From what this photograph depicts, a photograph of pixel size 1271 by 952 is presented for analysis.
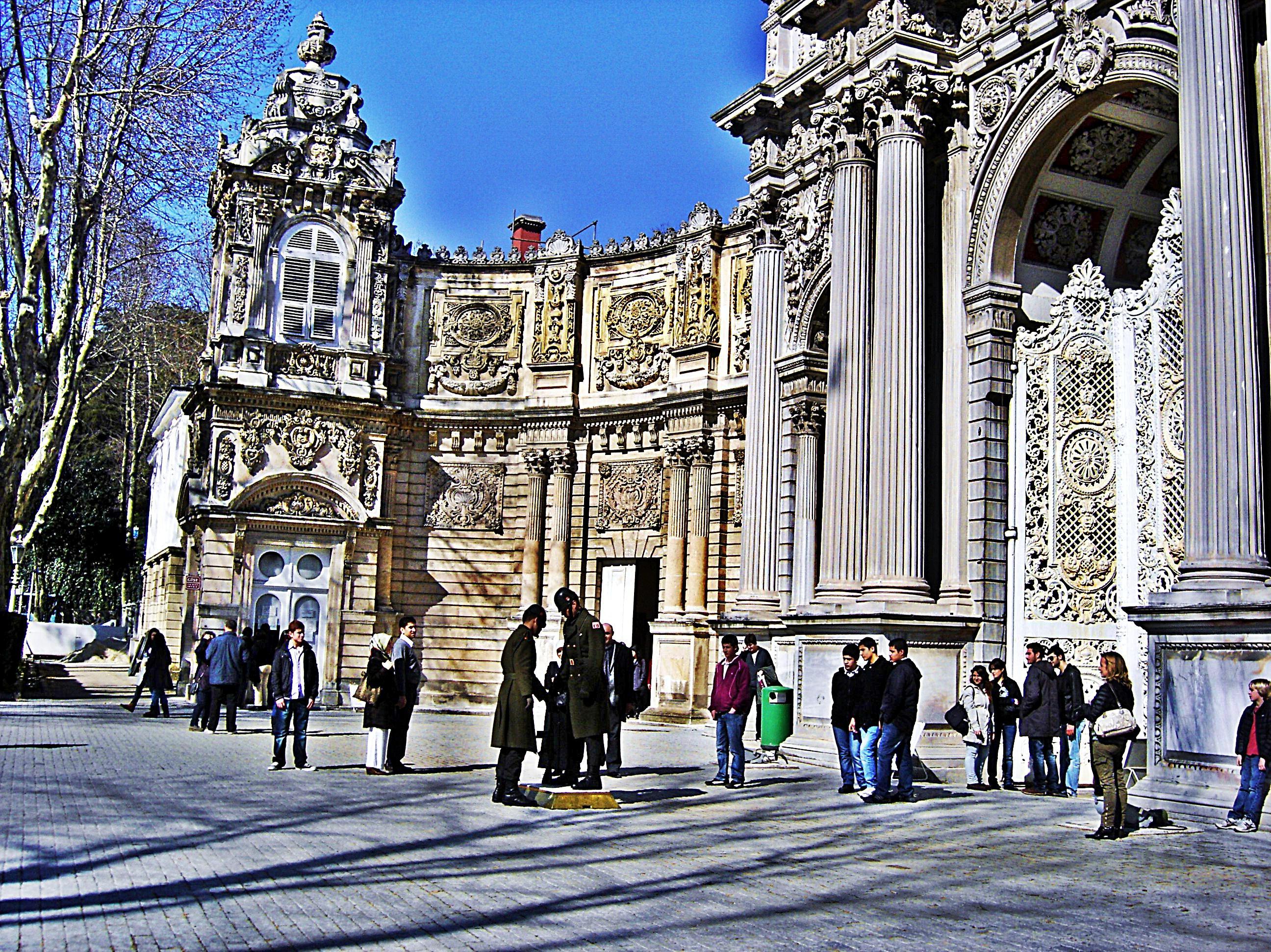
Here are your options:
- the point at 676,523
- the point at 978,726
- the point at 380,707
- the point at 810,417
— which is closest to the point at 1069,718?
the point at 978,726

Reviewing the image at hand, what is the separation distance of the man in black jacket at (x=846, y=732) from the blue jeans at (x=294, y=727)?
19.0 ft

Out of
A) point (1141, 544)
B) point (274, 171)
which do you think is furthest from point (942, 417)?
point (274, 171)

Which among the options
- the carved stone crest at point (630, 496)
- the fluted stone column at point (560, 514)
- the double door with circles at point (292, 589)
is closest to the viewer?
the double door with circles at point (292, 589)

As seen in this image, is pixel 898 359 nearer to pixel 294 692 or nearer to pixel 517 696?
pixel 517 696

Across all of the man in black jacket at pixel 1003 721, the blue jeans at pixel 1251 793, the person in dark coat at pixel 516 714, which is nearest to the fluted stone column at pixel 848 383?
the man in black jacket at pixel 1003 721

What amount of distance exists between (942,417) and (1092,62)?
475 cm

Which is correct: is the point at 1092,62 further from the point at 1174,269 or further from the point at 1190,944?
the point at 1190,944

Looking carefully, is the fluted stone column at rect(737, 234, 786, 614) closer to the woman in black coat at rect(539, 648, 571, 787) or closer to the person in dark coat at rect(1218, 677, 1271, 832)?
the woman in black coat at rect(539, 648, 571, 787)

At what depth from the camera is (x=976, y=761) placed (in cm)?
1466

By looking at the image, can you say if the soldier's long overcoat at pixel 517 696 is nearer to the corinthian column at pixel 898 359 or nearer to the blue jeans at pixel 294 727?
the blue jeans at pixel 294 727

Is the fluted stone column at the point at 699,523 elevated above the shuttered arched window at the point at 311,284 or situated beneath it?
situated beneath

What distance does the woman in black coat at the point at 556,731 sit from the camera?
40.0 feet

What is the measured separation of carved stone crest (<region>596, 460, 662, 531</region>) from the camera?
29734 millimetres

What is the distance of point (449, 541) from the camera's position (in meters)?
31.3
